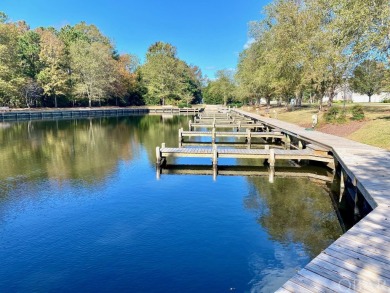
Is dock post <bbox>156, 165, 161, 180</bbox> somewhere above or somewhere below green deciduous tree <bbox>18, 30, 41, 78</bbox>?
below

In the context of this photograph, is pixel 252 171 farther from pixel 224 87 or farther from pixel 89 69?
pixel 224 87

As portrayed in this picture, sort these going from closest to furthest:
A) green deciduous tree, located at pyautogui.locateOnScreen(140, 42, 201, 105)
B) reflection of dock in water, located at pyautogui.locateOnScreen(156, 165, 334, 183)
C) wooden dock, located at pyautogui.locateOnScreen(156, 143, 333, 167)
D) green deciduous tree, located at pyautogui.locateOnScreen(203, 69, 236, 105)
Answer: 1. reflection of dock in water, located at pyautogui.locateOnScreen(156, 165, 334, 183)
2. wooden dock, located at pyautogui.locateOnScreen(156, 143, 333, 167)
3. green deciduous tree, located at pyautogui.locateOnScreen(140, 42, 201, 105)
4. green deciduous tree, located at pyautogui.locateOnScreen(203, 69, 236, 105)

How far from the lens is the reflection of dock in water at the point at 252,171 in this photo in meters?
16.9

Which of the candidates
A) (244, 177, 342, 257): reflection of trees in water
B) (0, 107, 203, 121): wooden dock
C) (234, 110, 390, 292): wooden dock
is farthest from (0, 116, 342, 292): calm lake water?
(0, 107, 203, 121): wooden dock

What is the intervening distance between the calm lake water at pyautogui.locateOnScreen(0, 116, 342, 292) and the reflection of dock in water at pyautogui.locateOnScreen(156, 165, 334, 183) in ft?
2.63

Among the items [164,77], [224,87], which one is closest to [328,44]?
[164,77]

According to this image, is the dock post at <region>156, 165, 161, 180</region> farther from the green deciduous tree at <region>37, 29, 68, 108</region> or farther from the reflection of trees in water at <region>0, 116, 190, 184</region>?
the green deciduous tree at <region>37, 29, 68, 108</region>

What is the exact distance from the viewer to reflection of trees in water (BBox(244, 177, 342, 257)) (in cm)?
939

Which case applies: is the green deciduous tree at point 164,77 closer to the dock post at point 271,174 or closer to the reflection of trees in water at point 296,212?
the dock post at point 271,174

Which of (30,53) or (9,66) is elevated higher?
(30,53)

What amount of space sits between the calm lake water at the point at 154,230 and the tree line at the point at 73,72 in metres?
51.2

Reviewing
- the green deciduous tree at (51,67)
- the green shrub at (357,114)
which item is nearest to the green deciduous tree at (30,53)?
the green deciduous tree at (51,67)

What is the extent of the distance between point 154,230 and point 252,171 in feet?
30.7

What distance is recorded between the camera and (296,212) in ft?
37.5
